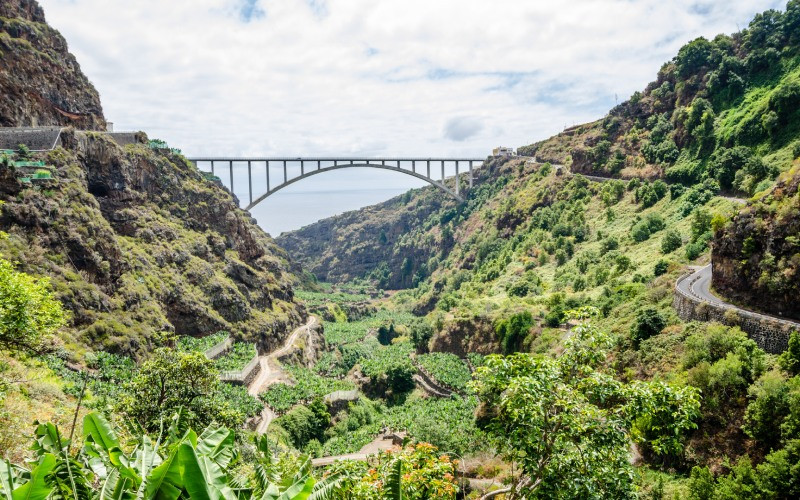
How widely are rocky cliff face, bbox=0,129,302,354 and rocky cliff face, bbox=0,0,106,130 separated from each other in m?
4.50

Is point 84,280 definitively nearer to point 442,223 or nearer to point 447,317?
point 447,317

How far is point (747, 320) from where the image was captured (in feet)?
56.9

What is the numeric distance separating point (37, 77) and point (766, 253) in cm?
5231

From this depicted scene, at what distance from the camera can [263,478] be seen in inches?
186

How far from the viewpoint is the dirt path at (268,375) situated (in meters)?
29.5

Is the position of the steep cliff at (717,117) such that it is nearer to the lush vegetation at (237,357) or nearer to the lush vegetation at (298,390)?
the lush vegetation at (298,390)

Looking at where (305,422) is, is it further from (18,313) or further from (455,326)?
(18,313)

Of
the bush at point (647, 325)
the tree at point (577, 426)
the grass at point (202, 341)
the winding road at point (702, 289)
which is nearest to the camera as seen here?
the tree at point (577, 426)

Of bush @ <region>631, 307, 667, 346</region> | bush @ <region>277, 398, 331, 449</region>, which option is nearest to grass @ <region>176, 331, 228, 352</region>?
bush @ <region>277, 398, 331, 449</region>

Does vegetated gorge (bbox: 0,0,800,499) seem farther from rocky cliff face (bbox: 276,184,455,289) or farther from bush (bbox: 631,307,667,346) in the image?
rocky cliff face (bbox: 276,184,455,289)

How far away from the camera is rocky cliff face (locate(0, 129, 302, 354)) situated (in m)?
29.4

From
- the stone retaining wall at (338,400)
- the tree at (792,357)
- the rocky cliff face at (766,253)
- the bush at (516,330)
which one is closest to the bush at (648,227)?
the bush at (516,330)

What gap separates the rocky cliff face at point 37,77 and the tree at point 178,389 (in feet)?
117

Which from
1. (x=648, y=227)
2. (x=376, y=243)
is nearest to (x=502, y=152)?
(x=376, y=243)
